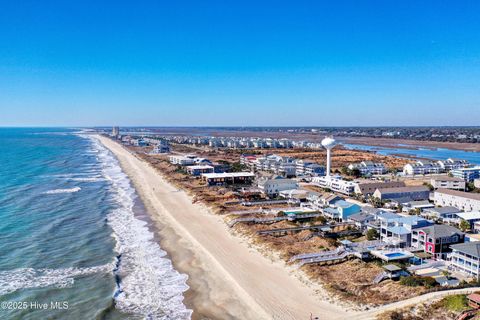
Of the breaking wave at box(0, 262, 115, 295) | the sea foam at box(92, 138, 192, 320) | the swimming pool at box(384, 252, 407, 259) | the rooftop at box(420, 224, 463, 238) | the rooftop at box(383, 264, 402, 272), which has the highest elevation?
the rooftop at box(420, 224, 463, 238)

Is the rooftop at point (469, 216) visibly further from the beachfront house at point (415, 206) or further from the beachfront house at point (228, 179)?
the beachfront house at point (228, 179)

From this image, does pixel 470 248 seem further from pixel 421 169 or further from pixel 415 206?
pixel 421 169

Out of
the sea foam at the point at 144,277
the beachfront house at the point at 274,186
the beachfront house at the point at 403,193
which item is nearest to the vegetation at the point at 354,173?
the beachfront house at the point at 403,193

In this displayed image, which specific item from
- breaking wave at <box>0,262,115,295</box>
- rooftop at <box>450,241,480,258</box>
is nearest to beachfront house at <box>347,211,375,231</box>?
rooftop at <box>450,241,480,258</box>

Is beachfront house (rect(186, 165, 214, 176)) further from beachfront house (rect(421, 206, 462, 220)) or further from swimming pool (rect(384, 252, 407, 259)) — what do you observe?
swimming pool (rect(384, 252, 407, 259))

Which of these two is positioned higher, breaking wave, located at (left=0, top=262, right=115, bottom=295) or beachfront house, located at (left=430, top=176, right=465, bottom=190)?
beachfront house, located at (left=430, top=176, right=465, bottom=190)

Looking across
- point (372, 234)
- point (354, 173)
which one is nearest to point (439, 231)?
point (372, 234)

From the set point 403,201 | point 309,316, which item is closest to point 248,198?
point 403,201
